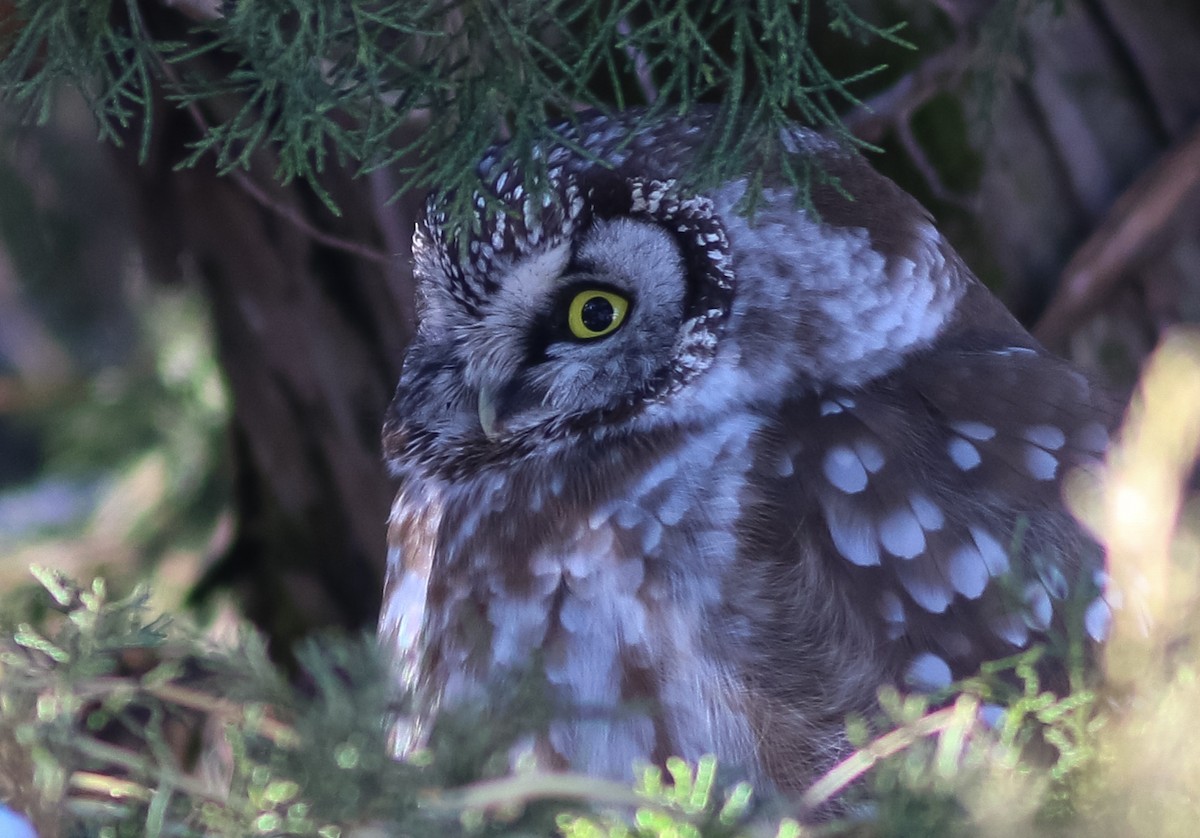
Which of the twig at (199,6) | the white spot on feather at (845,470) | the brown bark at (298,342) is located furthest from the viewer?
the brown bark at (298,342)

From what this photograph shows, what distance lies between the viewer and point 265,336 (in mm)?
2891

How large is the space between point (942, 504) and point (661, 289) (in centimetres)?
54

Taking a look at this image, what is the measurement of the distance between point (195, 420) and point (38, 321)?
696 millimetres

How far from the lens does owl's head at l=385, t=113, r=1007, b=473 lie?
5.98 ft

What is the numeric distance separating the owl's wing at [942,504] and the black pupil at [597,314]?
33cm

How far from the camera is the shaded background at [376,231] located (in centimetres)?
266

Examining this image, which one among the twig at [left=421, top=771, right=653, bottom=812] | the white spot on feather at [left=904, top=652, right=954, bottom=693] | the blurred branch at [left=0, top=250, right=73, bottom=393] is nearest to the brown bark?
the blurred branch at [left=0, top=250, right=73, bottom=393]

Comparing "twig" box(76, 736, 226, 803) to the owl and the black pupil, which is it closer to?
the owl

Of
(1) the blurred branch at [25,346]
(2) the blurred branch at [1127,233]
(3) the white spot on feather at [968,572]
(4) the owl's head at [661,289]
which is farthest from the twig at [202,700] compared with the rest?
(1) the blurred branch at [25,346]

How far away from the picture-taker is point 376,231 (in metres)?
2.66

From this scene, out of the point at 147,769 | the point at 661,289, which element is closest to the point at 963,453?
the point at 661,289

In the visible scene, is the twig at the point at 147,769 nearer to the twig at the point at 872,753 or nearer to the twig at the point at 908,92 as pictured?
the twig at the point at 872,753

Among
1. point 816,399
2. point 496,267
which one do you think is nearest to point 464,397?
point 496,267

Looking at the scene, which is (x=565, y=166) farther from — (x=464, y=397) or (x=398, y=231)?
(x=398, y=231)
